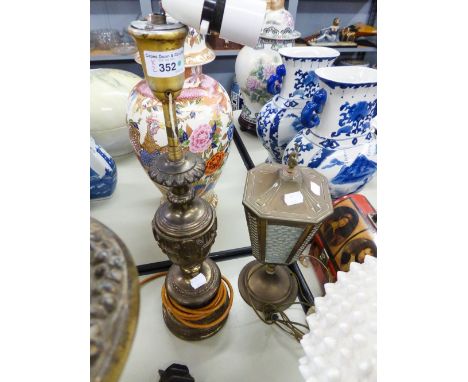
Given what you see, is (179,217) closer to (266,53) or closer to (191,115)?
(191,115)

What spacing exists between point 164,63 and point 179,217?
0.63 feet

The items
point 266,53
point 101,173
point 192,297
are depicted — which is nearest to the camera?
point 192,297

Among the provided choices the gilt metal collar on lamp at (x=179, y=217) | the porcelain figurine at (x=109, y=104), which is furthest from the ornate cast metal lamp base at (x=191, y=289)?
the porcelain figurine at (x=109, y=104)

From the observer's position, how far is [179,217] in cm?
43

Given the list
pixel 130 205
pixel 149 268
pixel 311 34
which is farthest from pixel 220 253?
pixel 311 34

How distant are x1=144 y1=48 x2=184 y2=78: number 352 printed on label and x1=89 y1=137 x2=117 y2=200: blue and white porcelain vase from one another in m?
0.41

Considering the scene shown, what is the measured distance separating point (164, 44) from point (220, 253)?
453mm

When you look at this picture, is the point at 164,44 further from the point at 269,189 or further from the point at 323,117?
the point at 323,117

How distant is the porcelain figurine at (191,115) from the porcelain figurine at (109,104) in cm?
23

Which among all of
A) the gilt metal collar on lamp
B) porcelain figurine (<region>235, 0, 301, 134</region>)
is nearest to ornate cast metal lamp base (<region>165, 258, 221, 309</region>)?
the gilt metal collar on lamp

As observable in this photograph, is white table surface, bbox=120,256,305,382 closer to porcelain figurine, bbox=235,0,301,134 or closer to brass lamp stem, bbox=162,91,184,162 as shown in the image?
brass lamp stem, bbox=162,91,184,162

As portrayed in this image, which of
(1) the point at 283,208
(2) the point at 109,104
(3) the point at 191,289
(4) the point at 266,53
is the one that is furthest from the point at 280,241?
(4) the point at 266,53

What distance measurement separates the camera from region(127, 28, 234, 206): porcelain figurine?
0.55m

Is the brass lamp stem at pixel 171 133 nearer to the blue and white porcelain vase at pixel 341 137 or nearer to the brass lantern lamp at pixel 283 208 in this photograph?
the brass lantern lamp at pixel 283 208
